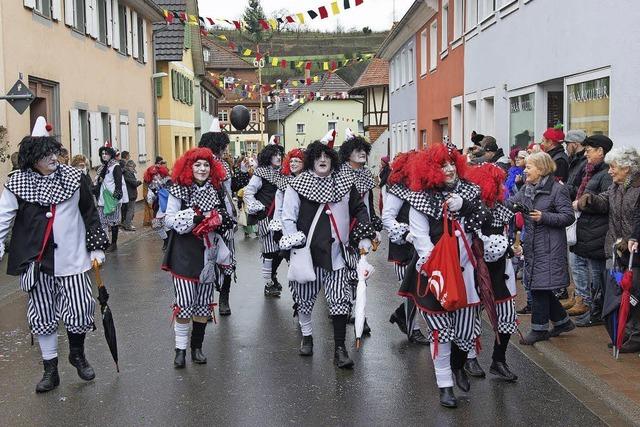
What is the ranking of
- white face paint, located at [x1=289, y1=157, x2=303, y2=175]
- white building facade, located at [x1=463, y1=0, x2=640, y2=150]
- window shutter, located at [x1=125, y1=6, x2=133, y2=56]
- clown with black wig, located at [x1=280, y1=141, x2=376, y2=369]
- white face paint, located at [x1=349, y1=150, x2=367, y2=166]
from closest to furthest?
clown with black wig, located at [x1=280, y1=141, x2=376, y2=369]
white face paint, located at [x1=289, y1=157, x2=303, y2=175]
white face paint, located at [x1=349, y1=150, x2=367, y2=166]
white building facade, located at [x1=463, y1=0, x2=640, y2=150]
window shutter, located at [x1=125, y1=6, x2=133, y2=56]

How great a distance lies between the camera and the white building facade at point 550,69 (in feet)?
36.3

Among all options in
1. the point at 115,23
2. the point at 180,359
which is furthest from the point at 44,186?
the point at 115,23

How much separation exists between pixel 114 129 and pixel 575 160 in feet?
64.2

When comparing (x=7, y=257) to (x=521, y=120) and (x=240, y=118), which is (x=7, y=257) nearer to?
(x=240, y=118)

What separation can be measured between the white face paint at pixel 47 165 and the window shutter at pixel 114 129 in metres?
20.2

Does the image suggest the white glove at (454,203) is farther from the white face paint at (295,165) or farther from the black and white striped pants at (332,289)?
the white face paint at (295,165)

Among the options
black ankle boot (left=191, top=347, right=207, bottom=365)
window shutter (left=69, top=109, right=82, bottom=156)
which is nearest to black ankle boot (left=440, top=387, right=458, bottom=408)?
black ankle boot (left=191, top=347, right=207, bottom=365)

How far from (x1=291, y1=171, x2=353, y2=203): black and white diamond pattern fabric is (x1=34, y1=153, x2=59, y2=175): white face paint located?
1.87 metres

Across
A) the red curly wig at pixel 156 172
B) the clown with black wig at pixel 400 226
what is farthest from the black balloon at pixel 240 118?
the clown with black wig at pixel 400 226

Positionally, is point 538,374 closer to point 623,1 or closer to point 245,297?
point 245,297

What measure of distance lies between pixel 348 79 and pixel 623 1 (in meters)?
91.4

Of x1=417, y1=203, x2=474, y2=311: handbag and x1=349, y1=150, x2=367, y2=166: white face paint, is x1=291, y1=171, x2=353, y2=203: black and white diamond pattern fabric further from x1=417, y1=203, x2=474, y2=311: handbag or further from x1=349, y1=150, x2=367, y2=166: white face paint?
x1=349, y1=150, x2=367, y2=166: white face paint

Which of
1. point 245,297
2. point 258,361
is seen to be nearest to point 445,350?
point 258,361

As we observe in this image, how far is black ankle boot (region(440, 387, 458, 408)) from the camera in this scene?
6.13 meters
